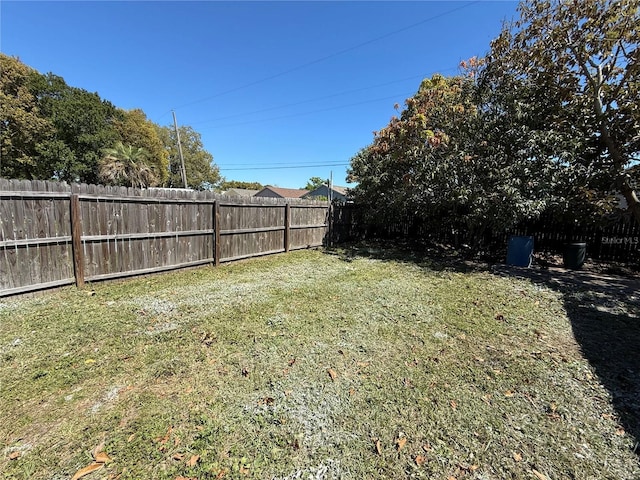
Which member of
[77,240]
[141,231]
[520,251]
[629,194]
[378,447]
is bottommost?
[378,447]

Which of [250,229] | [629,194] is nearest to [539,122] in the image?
[629,194]

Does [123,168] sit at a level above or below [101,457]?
above

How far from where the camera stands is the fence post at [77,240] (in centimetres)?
443

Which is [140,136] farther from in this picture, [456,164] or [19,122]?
[456,164]

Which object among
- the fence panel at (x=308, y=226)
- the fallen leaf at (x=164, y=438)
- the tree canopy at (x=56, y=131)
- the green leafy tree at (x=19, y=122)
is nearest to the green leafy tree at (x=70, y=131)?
the tree canopy at (x=56, y=131)

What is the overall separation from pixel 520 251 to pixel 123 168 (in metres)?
19.6

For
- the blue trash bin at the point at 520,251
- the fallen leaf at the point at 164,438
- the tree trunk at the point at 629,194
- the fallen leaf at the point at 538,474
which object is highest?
the tree trunk at the point at 629,194

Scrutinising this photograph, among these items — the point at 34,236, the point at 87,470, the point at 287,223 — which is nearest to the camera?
the point at 87,470

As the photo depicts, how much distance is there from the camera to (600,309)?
4.39 meters

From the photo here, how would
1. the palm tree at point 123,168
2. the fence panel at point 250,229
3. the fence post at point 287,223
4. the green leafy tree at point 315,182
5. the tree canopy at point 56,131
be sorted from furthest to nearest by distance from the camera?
the green leafy tree at point 315,182, the tree canopy at point 56,131, the palm tree at point 123,168, the fence post at point 287,223, the fence panel at point 250,229

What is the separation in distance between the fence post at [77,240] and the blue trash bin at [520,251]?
944 centimetres

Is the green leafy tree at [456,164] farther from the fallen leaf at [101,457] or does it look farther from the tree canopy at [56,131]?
the tree canopy at [56,131]

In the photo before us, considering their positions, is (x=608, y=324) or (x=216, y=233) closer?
(x=608, y=324)

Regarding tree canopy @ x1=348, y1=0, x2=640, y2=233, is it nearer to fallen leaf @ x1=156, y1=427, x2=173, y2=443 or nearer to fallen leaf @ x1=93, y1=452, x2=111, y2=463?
fallen leaf @ x1=156, y1=427, x2=173, y2=443
